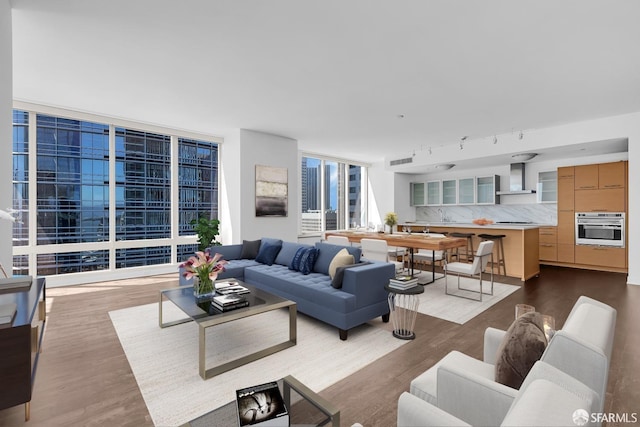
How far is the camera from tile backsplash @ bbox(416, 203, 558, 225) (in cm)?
732

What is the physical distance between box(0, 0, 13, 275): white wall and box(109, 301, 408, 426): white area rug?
51.5 inches

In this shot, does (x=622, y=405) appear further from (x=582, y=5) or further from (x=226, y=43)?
(x=226, y=43)

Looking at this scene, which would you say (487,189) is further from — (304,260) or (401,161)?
(304,260)

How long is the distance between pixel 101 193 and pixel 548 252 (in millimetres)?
9349

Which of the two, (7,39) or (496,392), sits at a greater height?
(7,39)

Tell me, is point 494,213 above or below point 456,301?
above

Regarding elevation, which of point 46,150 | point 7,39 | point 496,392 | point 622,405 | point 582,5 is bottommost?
point 622,405

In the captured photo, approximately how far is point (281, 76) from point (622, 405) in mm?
4212

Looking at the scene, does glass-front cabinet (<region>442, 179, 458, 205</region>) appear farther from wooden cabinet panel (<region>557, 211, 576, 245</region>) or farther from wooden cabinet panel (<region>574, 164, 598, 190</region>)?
wooden cabinet panel (<region>574, 164, 598, 190</region>)

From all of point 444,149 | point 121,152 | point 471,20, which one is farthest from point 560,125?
point 121,152

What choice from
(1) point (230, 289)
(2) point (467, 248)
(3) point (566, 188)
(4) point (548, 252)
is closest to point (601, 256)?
(4) point (548, 252)

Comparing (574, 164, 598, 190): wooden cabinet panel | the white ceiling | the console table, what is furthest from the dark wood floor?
the white ceiling

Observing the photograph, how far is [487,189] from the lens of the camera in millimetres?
8070

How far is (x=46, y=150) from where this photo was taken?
5.05m
